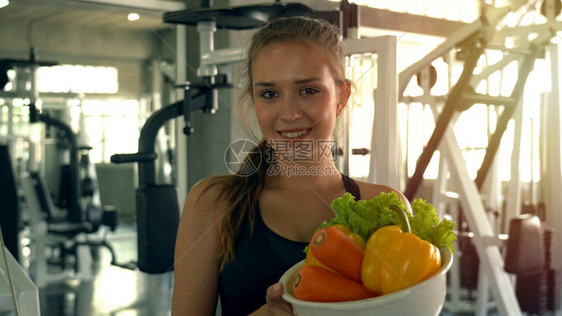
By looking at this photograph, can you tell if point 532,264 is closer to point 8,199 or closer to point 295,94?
point 295,94

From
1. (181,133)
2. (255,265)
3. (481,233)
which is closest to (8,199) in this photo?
(181,133)

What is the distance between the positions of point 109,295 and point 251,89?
2.77 meters

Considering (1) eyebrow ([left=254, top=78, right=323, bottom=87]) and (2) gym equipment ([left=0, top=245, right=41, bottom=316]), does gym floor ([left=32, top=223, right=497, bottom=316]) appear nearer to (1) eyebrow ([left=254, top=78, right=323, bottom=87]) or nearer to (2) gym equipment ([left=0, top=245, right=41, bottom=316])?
(2) gym equipment ([left=0, top=245, right=41, bottom=316])

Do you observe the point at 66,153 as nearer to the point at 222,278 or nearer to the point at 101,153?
the point at 101,153

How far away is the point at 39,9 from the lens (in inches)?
136

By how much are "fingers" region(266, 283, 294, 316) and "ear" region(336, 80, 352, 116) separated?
0.38 meters

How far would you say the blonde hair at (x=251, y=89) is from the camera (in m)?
0.94

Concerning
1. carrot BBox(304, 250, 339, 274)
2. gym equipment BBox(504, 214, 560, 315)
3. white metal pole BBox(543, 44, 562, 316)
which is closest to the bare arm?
carrot BBox(304, 250, 339, 274)

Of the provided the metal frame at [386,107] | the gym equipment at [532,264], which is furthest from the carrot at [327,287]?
the gym equipment at [532,264]

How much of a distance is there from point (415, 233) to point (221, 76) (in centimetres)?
150

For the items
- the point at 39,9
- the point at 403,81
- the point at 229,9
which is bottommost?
the point at 403,81

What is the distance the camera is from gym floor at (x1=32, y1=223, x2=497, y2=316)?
3.11 m

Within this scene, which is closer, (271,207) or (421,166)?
(271,207)

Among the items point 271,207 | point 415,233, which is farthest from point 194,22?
point 415,233
